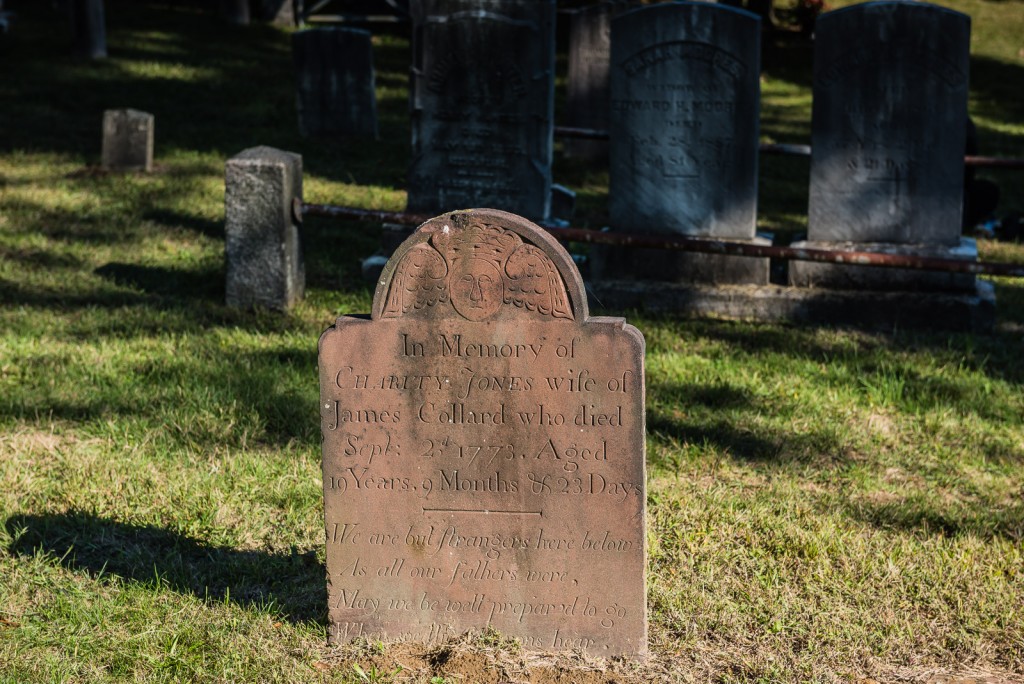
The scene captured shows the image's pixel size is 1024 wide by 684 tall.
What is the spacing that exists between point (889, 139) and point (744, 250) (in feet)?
4.58

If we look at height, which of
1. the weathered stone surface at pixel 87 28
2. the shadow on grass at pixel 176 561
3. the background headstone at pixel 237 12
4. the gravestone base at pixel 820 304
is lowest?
the shadow on grass at pixel 176 561

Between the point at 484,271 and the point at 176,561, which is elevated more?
the point at 484,271

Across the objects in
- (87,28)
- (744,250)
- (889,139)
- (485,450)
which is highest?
(87,28)

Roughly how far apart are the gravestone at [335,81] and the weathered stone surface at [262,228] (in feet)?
19.8

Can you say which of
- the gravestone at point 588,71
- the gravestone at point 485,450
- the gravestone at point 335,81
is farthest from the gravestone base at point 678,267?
the gravestone at point 335,81

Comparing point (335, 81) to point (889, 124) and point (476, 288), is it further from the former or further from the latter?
point (476, 288)

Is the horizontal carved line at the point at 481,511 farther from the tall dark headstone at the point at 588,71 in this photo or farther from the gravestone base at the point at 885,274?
the tall dark headstone at the point at 588,71

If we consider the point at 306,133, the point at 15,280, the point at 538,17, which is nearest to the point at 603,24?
the point at 306,133

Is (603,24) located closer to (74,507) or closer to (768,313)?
(768,313)

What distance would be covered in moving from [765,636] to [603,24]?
9555mm

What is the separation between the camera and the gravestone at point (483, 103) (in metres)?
8.03

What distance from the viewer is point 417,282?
389 centimetres

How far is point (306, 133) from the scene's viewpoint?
1380 centimetres

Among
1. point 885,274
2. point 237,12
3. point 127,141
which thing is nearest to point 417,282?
point 885,274
